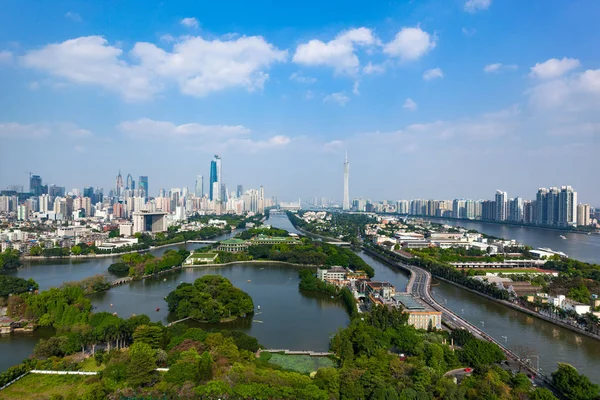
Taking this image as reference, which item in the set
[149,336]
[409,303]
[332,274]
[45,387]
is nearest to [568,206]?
[332,274]

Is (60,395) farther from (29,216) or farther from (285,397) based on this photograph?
(29,216)

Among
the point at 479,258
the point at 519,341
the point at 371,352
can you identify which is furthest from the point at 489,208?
the point at 371,352

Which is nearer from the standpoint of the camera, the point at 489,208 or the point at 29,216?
the point at 29,216

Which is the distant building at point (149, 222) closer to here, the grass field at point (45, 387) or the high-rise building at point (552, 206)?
the grass field at point (45, 387)

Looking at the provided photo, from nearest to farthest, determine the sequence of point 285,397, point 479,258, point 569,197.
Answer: point 285,397 < point 479,258 < point 569,197

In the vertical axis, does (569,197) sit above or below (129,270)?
above

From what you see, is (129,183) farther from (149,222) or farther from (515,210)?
(515,210)

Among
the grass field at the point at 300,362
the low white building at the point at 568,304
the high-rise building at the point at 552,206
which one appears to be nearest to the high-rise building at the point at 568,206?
the high-rise building at the point at 552,206

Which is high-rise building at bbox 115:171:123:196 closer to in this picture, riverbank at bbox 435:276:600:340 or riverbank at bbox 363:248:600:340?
riverbank at bbox 363:248:600:340

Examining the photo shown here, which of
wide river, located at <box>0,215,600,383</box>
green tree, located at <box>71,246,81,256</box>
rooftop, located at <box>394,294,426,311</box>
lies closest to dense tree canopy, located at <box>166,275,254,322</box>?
wide river, located at <box>0,215,600,383</box>
